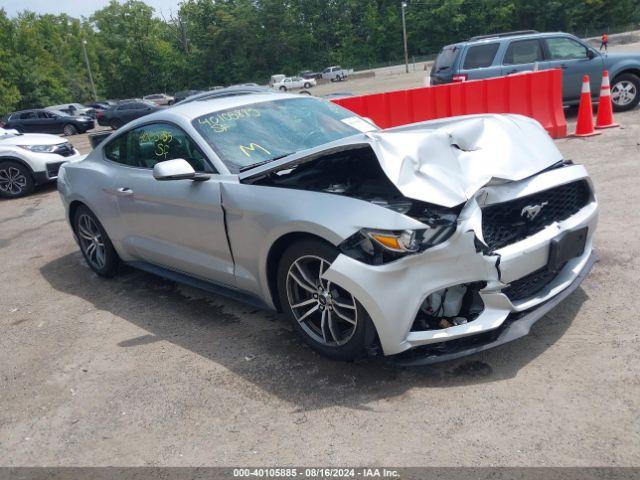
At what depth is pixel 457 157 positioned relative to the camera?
3289 mm

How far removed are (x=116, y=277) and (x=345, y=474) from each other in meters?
3.76

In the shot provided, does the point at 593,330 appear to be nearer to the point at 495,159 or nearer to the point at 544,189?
the point at 544,189

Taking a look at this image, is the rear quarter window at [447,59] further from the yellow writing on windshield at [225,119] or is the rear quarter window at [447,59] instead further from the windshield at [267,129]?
the yellow writing on windshield at [225,119]

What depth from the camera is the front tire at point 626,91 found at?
1074cm

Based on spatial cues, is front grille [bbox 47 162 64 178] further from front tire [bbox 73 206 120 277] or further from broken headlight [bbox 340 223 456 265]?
broken headlight [bbox 340 223 456 265]

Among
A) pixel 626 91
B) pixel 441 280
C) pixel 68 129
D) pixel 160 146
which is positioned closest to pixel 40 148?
pixel 160 146

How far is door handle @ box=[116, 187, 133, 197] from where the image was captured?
4637 millimetres

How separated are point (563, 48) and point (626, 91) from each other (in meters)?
1.46

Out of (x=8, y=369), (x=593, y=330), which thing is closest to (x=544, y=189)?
(x=593, y=330)

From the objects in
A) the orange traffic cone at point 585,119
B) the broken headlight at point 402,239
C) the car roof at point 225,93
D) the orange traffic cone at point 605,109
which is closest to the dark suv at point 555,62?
the orange traffic cone at point 605,109

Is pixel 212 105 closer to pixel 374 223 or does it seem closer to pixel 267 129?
pixel 267 129

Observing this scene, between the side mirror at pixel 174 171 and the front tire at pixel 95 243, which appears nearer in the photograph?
the side mirror at pixel 174 171

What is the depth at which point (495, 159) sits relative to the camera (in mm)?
3332

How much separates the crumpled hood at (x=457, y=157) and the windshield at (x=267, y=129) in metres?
0.97
